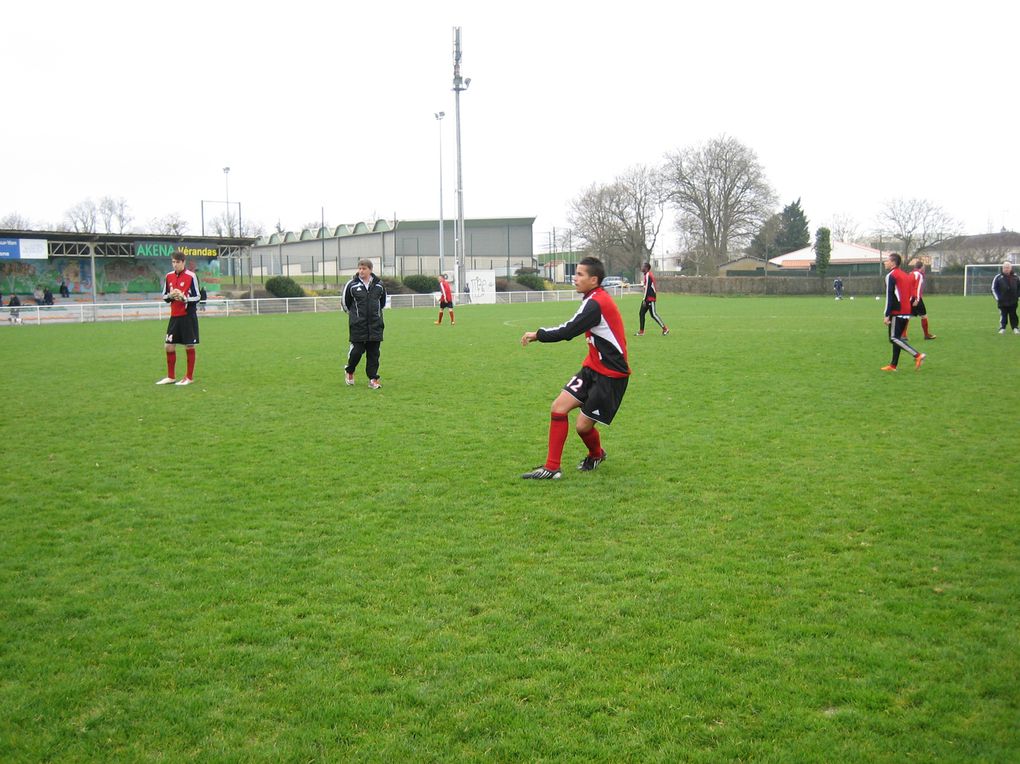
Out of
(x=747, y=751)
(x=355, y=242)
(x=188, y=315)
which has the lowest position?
(x=747, y=751)

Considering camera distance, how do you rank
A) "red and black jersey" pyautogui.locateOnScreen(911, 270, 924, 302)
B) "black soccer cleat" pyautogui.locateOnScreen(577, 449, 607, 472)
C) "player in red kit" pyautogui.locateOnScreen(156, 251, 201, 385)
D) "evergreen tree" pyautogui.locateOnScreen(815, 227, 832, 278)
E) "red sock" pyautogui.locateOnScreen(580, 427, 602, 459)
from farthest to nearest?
"evergreen tree" pyautogui.locateOnScreen(815, 227, 832, 278) < "red and black jersey" pyautogui.locateOnScreen(911, 270, 924, 302) < "player in red kit" pyautogui.locateOnScreen(156, 251, 201, 385) < "black soccer cleat" pyautogui.locateOnScreen(577, 449, 607, 472) < "red sock" pyautogui.locateOnScreen(580, 427, 602, 459)

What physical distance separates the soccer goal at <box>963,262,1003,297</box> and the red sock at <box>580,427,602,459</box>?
1954 inches

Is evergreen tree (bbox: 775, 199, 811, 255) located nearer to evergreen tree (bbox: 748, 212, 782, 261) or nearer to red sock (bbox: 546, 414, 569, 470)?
evergreen tree (bbox: 748, 212, 782, 261)

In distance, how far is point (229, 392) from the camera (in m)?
12.7

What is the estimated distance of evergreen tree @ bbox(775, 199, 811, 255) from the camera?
297ft

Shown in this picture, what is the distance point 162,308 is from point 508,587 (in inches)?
1459

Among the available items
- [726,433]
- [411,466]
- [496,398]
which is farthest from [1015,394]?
[411,466]

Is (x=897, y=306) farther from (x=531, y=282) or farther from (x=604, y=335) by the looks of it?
(x=531, y=282)

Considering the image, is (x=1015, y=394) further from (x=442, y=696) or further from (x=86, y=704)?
(x=86, y=704)

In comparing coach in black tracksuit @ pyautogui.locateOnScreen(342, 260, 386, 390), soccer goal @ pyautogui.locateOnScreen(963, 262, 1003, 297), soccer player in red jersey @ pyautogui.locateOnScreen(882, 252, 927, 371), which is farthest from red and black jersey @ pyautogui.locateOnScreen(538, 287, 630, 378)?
soccer goal @ pyautogui.locateOnScreen(963, 262, 1003, 297)

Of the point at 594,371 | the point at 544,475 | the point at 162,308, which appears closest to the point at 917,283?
the point at 594,371

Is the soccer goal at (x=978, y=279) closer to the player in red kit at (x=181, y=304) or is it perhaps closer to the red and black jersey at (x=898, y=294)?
the red and black jersey at (x=898, y=294)

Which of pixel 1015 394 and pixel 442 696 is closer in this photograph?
pixel 442 696

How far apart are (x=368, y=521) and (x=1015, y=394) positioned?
9.43 m
